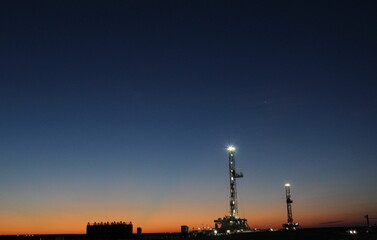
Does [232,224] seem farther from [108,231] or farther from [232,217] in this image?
[108,231]

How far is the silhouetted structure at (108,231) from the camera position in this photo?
94.2 m

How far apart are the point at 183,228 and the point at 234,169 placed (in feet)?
177

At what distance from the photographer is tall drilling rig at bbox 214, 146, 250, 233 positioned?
138288mm

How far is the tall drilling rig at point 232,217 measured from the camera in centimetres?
13829

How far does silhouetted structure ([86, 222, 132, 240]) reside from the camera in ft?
309

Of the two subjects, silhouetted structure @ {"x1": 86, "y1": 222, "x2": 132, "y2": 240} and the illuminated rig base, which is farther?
the illuminated rig base

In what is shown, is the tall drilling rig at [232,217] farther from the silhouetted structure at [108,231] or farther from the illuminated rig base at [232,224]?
the silhouetted structure at [108,231]

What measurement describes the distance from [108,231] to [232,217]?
202 feet

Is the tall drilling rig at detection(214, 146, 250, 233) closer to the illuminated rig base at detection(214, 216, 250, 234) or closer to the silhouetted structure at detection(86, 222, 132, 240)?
the illuminated rig base at detection(214, 216, 250, 234)

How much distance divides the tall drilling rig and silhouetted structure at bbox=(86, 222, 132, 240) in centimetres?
4763

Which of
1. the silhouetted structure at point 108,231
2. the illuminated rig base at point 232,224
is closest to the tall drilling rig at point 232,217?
the illuminated rig base at point 232,224

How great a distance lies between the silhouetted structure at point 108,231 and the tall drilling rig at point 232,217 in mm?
47630

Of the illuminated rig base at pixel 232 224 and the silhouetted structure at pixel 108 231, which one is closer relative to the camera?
the silhouetted structure at pixel 108 231

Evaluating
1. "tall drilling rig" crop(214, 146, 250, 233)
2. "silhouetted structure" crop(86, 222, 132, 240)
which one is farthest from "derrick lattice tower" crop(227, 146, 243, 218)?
"silhouetted structure" crop(86, 222, 132, 240)
